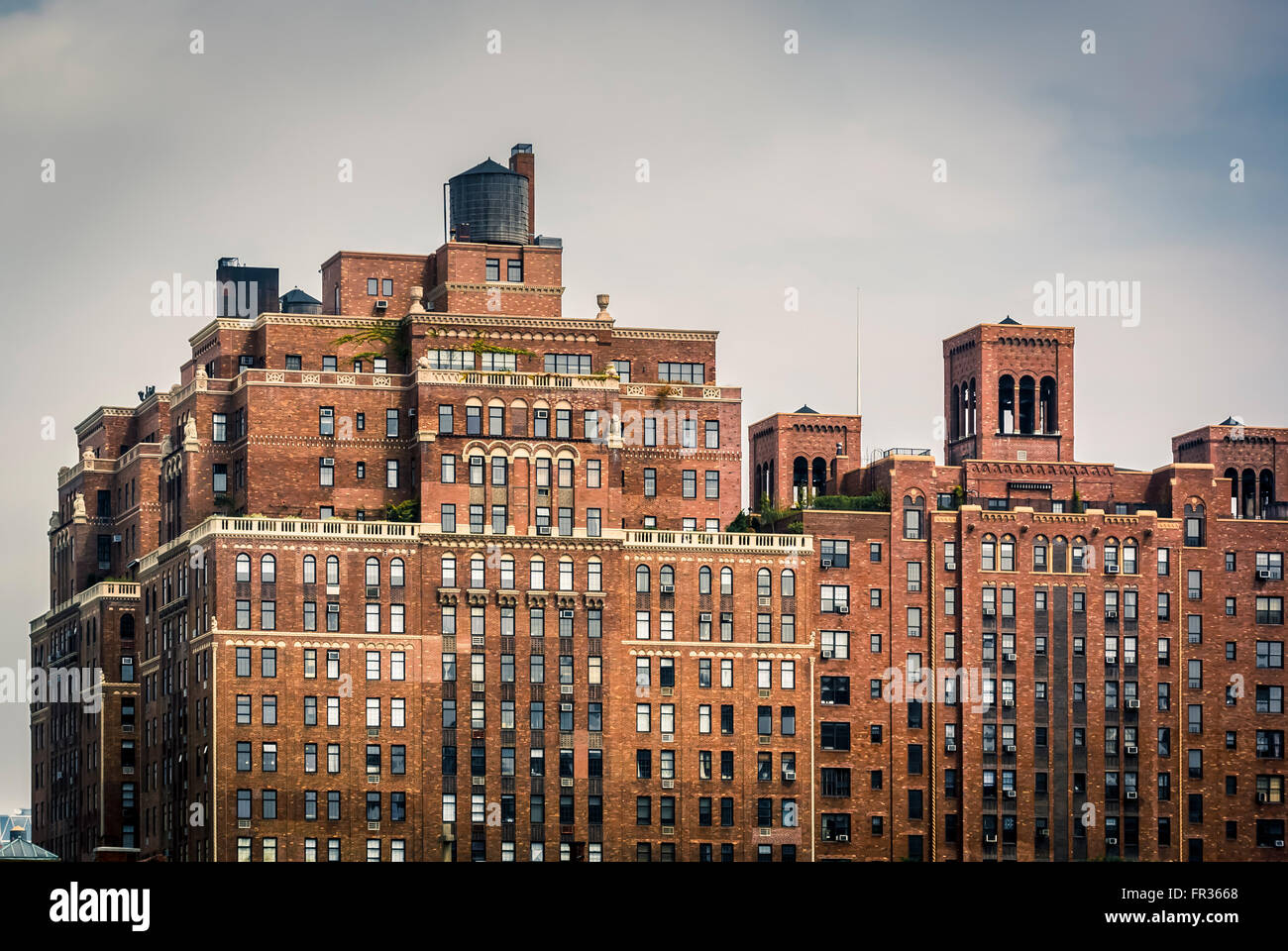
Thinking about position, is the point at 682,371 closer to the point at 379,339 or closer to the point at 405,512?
the point at 379,339

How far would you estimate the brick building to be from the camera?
183 m

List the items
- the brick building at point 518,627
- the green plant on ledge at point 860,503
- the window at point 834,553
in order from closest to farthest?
the brick building at point 518,627 < the window at point 834,553 < the green plant on ledge at point 860,503

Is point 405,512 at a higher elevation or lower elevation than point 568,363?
lower

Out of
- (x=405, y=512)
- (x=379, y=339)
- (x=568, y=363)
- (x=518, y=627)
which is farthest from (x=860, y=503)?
(x=379, y=339)

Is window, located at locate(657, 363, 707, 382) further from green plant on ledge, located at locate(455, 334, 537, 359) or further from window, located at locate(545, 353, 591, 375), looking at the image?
green plant on ledge, located at locate(455, 334, 537, 359)

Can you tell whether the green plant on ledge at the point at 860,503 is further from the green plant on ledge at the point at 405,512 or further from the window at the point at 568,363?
the green plant on ledge at the point at 405,512

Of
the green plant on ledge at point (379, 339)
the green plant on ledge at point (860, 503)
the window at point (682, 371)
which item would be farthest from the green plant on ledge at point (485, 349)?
the green plant on ledge at point (860, 503)

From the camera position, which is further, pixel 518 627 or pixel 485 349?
pixel 485 349

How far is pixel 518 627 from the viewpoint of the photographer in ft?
616

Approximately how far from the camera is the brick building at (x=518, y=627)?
182750 millimetres

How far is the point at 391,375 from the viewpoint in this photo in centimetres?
19088

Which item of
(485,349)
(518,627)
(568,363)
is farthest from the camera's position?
(568,363)

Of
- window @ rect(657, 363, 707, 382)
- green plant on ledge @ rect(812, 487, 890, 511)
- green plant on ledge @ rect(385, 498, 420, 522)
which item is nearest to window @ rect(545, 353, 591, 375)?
window @ rect(657, 363, 707, 382)
